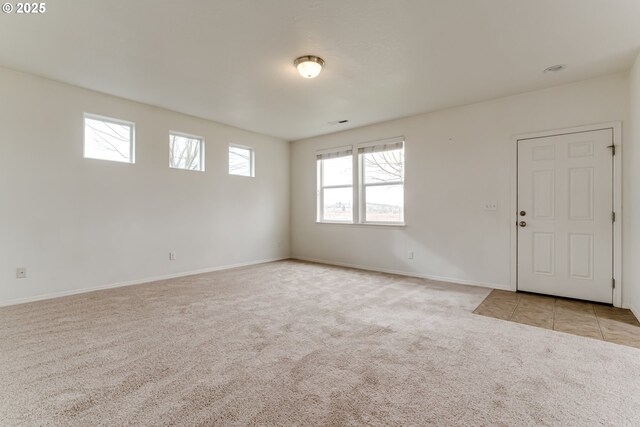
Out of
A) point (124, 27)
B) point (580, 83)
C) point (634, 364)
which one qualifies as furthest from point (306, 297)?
point (580, 83)

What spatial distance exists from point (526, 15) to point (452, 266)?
10.7 feet

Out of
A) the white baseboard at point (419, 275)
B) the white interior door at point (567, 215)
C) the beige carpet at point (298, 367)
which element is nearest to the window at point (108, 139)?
the beige carpet at point (298, 367)

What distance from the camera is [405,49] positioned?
2.94 m

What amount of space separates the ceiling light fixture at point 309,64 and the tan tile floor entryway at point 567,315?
3.10 metres

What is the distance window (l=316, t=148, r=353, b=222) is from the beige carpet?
277 cm

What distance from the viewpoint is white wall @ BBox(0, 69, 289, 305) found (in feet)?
11.3

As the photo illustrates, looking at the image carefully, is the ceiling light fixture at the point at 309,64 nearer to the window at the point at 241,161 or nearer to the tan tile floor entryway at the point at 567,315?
the window at the point at 241,161

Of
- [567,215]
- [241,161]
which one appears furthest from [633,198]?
[241,161]

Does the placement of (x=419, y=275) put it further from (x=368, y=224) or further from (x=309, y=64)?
(x=309, y=64)

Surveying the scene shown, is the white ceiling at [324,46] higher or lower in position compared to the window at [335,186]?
higher

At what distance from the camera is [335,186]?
6117mm

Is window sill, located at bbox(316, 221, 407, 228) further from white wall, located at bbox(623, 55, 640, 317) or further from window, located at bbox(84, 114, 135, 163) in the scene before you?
window, located at bbox(84, 114, 135, 163)

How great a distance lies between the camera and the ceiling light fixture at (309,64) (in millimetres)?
3068

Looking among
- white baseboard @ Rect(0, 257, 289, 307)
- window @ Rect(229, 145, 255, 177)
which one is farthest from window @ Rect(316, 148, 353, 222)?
white baseboard @ Rect(0, 257, 289, 307)
